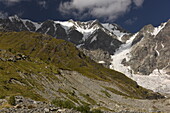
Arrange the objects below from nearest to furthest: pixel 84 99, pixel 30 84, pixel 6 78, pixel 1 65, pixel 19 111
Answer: pixel 19 111
pixel 6 78
pixel 30 84
pixel 84 99
pixel 1 65

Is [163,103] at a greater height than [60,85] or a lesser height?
greater

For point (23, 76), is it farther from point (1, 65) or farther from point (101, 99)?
point (101, 99)

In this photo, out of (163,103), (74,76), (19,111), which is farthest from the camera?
(74,76)

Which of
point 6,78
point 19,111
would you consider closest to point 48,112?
point 19,111

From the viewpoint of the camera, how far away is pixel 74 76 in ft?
592

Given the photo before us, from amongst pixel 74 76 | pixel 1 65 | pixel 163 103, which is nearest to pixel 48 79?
pixel 1 65

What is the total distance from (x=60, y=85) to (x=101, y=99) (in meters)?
24.9

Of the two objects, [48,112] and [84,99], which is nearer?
[48,112]

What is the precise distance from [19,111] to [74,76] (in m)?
150

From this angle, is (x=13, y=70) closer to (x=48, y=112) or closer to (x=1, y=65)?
(x=1, y=65)

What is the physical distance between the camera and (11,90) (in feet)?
281

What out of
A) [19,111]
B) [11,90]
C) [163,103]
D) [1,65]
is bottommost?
[19,111]

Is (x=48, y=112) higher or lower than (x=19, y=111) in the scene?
higher

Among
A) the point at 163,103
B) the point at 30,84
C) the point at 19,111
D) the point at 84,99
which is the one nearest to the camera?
the point at 19,111
